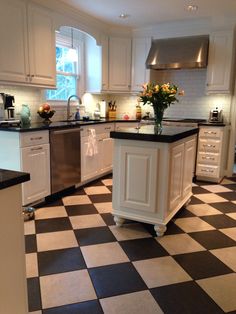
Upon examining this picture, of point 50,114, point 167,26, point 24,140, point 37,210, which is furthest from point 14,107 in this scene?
point 167,26

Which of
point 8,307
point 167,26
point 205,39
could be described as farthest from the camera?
point 167,26

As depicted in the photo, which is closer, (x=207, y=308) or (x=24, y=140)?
Answer: (x=207, y=308)

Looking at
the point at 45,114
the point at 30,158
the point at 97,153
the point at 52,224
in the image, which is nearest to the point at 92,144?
the point at 97,153

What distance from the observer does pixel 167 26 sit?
4.68 metres

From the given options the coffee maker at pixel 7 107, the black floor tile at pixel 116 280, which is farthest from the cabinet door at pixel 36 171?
the black floor tile at pixel 116 280

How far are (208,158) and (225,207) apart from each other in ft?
3.91

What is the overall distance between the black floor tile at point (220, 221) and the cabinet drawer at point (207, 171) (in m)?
1.38

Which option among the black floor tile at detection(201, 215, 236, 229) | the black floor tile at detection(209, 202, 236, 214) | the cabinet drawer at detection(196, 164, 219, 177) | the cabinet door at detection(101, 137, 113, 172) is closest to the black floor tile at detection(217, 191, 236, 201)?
the black floor tile at detection(209, 202, 236, 214)

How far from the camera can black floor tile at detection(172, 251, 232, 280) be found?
2047 mm

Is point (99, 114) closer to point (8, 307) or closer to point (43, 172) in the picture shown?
point (43, 172)

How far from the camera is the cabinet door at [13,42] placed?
299 cm

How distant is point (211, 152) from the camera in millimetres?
4363

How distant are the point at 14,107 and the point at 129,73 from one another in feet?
7.82

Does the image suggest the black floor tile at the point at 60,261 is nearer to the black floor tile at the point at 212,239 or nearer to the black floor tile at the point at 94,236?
the black floor tile at the point at 94,236
